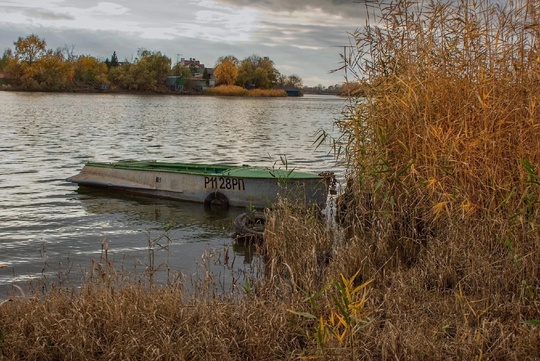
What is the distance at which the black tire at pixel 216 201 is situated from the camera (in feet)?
48.6

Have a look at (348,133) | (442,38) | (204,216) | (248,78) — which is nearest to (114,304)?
(348,133)

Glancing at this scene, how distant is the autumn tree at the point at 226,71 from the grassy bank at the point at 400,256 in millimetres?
136768

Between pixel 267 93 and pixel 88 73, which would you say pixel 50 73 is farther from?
pixel 267 93

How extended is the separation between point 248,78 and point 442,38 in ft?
455

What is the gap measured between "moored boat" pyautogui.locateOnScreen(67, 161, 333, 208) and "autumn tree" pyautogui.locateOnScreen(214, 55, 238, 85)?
129 meters

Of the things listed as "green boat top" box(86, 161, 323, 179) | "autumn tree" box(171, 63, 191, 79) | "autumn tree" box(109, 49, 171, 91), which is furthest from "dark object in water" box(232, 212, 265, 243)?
"autumn tree" box(171, 63, 191, 79)

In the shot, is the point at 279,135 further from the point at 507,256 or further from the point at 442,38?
the point at 507,256

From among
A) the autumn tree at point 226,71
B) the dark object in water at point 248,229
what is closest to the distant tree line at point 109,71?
the autumn tree at point 226,71

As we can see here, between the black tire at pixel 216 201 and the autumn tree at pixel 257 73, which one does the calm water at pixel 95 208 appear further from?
the autumn tree at pixel 257 73

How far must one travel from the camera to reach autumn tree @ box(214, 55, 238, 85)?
14388 centimetres

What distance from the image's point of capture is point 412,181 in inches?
331

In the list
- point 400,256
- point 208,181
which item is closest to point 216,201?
point 208,181

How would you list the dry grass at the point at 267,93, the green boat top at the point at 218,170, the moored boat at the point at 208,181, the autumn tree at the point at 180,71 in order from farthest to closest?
the autumn tree at the point at 180,71
the dry grass at the point at 267,93
the green boat top at the point at 218,170
the moored boat at the point at 208,181

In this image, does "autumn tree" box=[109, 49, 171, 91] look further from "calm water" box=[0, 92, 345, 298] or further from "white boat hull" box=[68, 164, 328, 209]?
"white boat hull" box=[68, 164, 328, 209]
